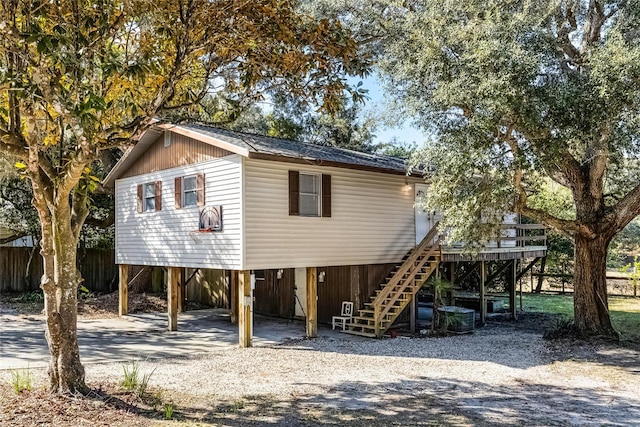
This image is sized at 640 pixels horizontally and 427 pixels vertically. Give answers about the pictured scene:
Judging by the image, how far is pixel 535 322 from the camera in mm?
16219

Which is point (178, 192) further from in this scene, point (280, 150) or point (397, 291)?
point (397, 291)

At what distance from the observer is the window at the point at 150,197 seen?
1487 cm

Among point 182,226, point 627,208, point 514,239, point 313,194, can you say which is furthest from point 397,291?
point 182,226

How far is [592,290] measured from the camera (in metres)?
12.6

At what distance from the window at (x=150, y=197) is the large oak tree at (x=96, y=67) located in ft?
21.2

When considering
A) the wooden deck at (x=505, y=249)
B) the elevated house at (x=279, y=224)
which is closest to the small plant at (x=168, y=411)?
the elevated house at (x=279, y=224)

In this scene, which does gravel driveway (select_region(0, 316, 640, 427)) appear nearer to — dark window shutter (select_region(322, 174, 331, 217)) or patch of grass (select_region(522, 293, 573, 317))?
dark window shutter (select_region(322, 174, 331, 217))

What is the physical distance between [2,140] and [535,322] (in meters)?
14.8

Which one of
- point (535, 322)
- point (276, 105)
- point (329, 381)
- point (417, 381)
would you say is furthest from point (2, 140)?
point (276, 105)

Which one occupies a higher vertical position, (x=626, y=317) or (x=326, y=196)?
(x=326, y=196)

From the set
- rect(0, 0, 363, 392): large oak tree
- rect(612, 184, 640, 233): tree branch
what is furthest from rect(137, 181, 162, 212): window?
rect(612, 184, 640, 233): tree branch

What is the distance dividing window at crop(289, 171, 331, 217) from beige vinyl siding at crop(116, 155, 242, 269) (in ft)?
5.71

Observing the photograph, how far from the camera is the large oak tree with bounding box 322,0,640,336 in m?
9.62

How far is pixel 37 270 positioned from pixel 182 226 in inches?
451
